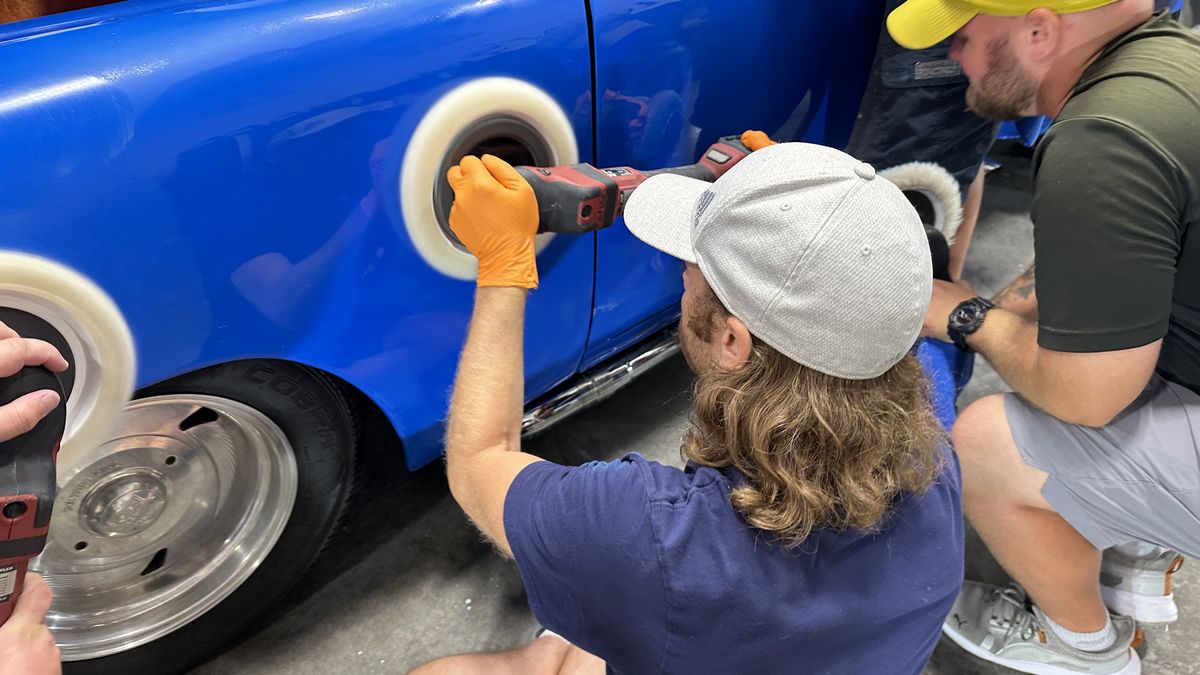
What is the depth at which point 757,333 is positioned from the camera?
860 mm

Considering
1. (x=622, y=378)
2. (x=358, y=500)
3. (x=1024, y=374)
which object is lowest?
(x=358, y=500)

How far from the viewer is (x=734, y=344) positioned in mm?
901

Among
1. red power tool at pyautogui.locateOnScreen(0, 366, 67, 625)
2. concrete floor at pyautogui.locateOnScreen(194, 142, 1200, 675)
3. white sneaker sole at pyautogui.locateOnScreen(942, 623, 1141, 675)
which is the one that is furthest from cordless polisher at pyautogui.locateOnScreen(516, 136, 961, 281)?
white sneaker sole at pyautogui.locateOnScreen(942, 623, 1141, 675)

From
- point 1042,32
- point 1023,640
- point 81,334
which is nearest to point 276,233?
point 81,334

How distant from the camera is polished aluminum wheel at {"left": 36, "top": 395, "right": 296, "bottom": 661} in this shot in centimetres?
120

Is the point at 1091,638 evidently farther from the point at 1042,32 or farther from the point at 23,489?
the point at 23,489

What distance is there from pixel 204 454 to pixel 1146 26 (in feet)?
5.51

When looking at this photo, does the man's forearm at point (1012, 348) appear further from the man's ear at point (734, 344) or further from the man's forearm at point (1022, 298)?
the man's ear at point (734, 344)

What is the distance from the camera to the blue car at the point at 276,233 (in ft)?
2.99

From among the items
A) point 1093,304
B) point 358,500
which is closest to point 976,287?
point 1093,304

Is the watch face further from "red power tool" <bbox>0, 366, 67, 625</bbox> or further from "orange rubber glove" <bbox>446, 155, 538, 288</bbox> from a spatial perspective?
"red power tool" <bbox>0, 366, 67, 625</bbox>

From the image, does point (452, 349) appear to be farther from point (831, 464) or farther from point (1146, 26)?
point (1146, 26)

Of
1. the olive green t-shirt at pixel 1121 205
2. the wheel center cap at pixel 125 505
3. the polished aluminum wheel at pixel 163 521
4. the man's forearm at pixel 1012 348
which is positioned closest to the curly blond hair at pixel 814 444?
the olive green t-shirt at pixel 1121 205

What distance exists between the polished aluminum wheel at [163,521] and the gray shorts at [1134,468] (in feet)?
4.45
